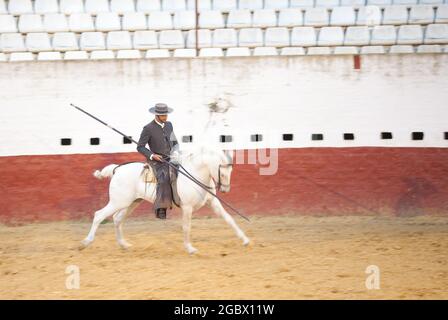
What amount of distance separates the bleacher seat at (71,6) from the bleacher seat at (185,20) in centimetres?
199

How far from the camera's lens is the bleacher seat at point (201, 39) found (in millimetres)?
11117

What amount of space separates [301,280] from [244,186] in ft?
12.8

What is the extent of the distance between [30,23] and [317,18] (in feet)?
18.1

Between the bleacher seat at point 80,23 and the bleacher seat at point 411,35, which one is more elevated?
the bleacher seat at point 80,23

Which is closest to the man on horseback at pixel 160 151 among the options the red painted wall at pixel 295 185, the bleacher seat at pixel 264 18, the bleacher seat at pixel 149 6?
the red painted wall at pixel 295 185

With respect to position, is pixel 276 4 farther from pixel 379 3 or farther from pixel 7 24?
pixel 7 24

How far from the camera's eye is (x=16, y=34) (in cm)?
1117

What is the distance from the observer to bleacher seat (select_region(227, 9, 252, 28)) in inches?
445

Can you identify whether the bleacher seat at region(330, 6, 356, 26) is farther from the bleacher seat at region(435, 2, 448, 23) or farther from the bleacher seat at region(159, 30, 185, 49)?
the bleacher seat at region(159, 30, 185, 49)

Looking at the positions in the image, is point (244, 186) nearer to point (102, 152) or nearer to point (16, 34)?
point (102, 152)

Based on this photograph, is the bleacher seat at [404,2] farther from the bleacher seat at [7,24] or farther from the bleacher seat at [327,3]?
the bleacher seat at [7,24]

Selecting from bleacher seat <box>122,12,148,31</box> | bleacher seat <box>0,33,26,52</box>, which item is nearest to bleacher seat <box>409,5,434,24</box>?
bleacher seat <box>122,12,148,31</box>

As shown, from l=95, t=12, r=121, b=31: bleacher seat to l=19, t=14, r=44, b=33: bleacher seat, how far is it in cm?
111

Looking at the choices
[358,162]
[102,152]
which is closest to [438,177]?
[358,162]
